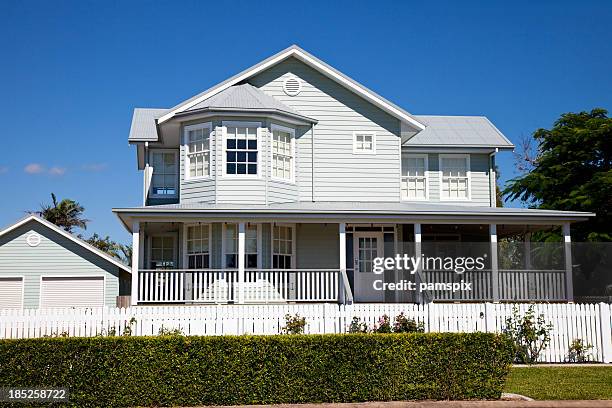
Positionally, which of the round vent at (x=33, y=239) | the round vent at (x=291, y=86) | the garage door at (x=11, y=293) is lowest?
the garage door at (x=11, y=293)

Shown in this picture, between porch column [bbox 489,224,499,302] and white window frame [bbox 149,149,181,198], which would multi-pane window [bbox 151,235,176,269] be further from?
porch column [bbox 489,224,499,302]

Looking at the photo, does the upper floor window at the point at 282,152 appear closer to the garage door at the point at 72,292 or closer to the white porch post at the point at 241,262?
the white porch post at the point at 241,262

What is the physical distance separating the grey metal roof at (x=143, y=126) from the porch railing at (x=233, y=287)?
5915 mm

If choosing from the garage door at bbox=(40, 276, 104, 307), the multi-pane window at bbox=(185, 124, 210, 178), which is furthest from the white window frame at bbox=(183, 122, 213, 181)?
the garage door at bbox=(40, 276, 104, 307)

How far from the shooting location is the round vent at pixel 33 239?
2495 cm

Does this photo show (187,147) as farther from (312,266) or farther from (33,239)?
(33,239)

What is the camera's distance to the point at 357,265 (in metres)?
24.3

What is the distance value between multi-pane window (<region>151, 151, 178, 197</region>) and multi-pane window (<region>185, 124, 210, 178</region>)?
319 cm

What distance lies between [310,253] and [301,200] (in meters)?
1.79

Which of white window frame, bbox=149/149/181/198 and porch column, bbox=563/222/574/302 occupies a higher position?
white window frame, bbox=149/149/181/198

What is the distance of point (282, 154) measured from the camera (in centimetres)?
2355

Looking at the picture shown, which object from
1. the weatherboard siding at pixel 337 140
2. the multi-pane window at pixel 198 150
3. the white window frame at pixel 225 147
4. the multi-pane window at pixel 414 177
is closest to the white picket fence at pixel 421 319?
the white window frame at pixel 225 147

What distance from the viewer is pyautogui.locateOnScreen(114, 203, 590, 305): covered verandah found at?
68.5 ft

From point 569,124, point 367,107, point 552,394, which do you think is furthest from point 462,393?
point 569,124
